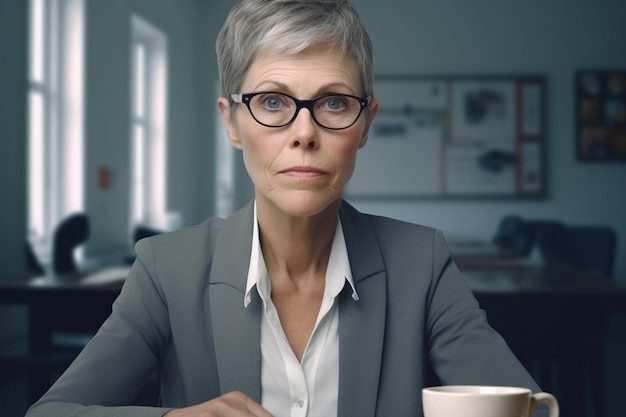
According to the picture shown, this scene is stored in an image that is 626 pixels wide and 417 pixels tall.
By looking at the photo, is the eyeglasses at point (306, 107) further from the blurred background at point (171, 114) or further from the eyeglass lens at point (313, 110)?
the blurred background at point (171, 114)

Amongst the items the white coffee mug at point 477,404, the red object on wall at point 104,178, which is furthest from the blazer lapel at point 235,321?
the red object on wall at point 104,178

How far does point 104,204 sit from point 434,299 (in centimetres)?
493

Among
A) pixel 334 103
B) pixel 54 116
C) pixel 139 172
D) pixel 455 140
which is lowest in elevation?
pixel 334 103

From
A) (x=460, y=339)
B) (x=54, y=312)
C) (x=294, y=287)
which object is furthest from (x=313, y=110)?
(x=54, y=312)

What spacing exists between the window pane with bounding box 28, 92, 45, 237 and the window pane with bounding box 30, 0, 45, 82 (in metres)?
0.16

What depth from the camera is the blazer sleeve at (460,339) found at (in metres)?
1.15

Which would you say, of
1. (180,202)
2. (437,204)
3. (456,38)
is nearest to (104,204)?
(180,202)

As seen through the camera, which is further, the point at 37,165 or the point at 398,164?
the point at 398,164

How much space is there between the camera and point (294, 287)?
4.21 feet

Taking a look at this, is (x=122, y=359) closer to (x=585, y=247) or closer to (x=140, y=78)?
(x=585, y=247)

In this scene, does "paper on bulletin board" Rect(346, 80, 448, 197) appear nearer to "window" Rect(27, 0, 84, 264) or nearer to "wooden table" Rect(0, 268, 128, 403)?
"window" Rect(27, 0, 84, 264)

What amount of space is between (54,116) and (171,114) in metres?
2.36

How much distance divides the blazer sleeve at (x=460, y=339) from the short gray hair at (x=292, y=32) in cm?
33

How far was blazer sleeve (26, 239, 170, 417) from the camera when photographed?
1.04 meters
